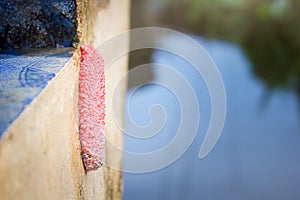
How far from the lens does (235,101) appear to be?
6.02 meters

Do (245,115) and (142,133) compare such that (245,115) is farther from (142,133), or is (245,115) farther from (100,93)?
(100,93)

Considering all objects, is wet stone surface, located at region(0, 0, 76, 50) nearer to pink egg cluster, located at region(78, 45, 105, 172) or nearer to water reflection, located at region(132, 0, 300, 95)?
pink egg cluster, located at region(78, 45, 105, 172)

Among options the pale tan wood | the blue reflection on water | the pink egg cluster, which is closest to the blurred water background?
the blue reflection on water

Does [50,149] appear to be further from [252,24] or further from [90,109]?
[252,24]

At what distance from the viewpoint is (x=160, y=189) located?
428 cm

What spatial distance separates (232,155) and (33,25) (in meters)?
3.92

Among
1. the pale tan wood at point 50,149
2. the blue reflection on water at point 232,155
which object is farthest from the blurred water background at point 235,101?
the pale tan wood at point 50,149

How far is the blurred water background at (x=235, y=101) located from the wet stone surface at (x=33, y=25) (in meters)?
0.71

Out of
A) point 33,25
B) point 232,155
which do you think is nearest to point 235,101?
point 232,155

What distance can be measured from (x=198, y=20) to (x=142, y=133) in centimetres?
768

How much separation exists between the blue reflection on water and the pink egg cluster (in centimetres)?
214

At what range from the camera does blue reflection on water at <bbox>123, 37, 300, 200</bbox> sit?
4.14 meters

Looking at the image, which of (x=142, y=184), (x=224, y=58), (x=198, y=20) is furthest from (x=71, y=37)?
(x=198, y=20)

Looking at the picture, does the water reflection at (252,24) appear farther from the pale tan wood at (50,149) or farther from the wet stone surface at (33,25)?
the pale tan wood at (50,149)
